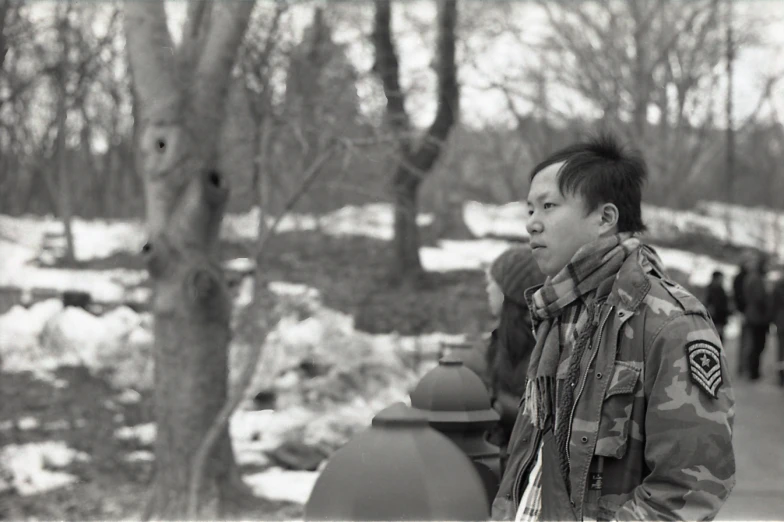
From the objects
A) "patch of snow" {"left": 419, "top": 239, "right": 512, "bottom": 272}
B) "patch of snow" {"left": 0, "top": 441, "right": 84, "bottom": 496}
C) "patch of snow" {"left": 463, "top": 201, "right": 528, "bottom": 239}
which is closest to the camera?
"patch of snow" {"left": 0, "top": 441, "right": 84, "bottom": 496}

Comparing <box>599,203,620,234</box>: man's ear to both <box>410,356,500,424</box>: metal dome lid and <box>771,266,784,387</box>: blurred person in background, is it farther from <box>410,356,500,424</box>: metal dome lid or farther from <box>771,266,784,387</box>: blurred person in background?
<box>771,266,784,387</box>: blurred person in background

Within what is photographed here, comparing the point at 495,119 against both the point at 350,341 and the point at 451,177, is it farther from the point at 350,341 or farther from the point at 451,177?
the point at 350,341

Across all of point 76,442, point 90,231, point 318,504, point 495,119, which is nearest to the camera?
point 318,504

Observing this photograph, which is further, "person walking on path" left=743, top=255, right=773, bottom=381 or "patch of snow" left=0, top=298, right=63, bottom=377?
"patch of snow" left=0, top=298, right=63, bottom=377

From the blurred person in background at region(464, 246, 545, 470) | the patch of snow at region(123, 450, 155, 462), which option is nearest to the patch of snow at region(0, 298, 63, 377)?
the patch of snow at region(123, 450, 155, 462)

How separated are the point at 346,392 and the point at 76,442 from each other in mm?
4016

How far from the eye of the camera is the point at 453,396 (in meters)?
3.68

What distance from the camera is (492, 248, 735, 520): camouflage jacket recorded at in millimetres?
2068

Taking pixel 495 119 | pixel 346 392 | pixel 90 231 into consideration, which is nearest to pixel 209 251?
pixel 346 392

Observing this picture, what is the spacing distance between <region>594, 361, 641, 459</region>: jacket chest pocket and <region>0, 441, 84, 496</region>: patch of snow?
932 cm

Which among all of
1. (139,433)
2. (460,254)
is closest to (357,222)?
(460,254)

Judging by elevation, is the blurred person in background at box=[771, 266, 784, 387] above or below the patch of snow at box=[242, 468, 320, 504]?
above

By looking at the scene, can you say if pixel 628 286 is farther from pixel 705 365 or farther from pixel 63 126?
pixel 63 126

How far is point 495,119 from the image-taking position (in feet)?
77.2
